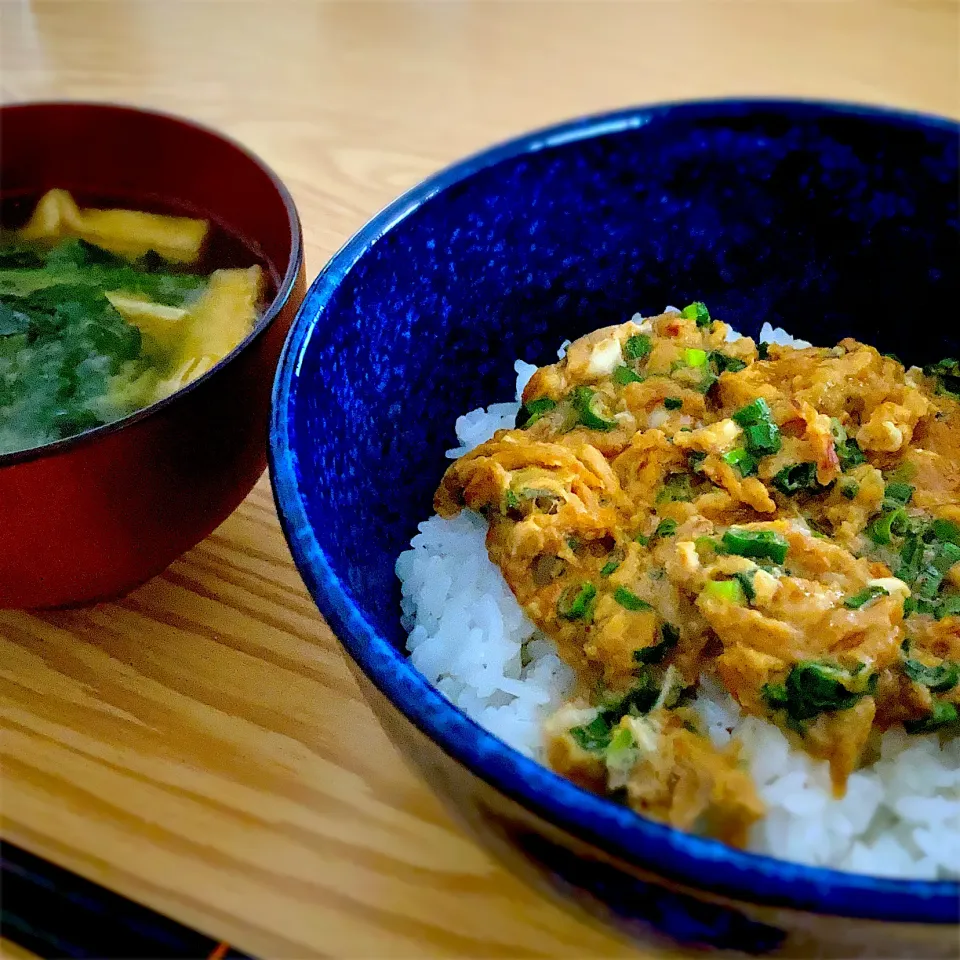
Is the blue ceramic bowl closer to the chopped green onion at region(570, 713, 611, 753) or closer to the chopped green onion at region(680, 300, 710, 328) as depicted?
the chopped green onion at region(680, 300, 710, 328)

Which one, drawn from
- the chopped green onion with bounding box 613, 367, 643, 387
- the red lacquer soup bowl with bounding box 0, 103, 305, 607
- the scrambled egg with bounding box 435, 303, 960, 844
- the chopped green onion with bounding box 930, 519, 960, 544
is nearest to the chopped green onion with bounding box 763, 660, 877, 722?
the scrambled egg with bounding box 435, 303, 960, 844

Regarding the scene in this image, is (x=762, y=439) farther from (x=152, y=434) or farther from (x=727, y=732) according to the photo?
(x=152, y=434)

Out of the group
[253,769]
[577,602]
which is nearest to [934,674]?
[577,602]

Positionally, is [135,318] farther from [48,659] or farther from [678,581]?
[678,581]

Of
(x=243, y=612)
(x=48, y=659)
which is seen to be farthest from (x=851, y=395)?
(x=48, y=659)

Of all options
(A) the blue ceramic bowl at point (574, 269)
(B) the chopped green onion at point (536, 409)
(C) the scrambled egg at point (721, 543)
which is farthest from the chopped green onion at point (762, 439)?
(A) the blue ceramic bowl at point (574, 269)

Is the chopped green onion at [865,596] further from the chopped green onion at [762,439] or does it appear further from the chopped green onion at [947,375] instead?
the chopped green onion at [947,375]
